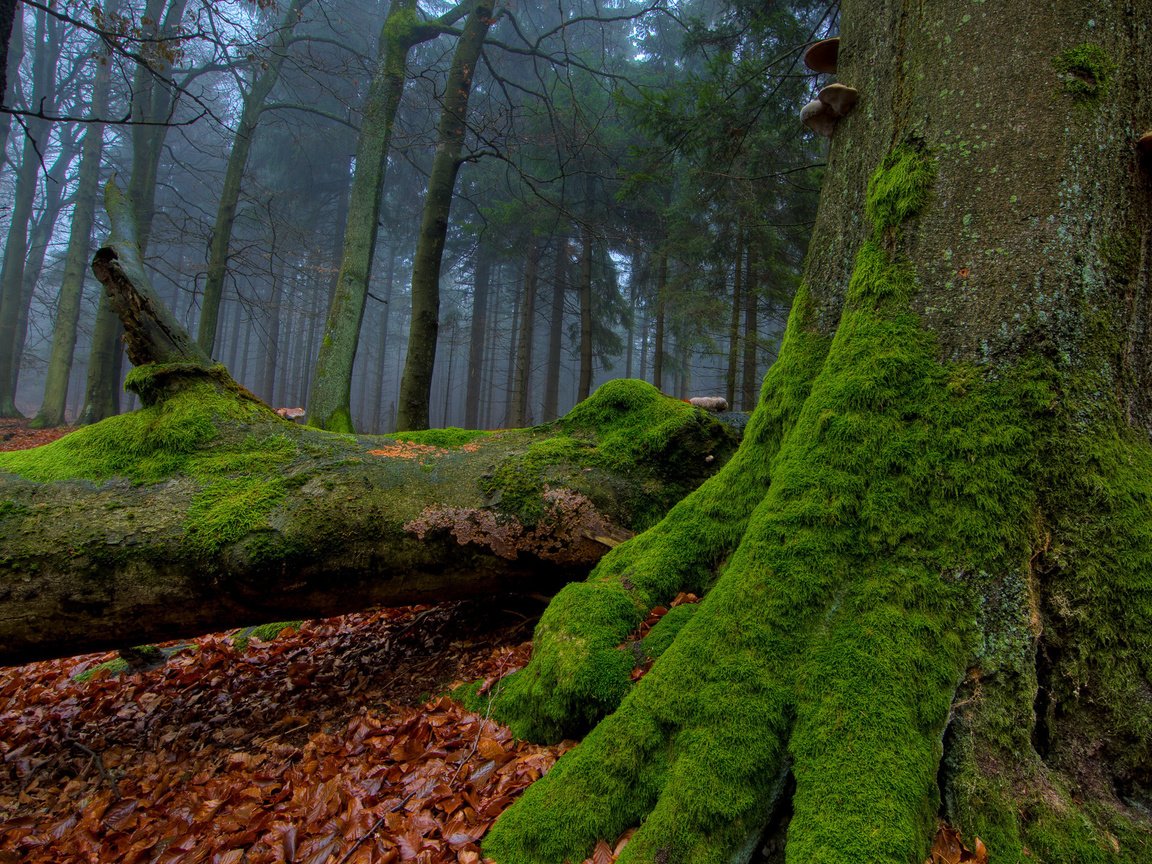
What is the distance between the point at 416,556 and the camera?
3527 millimetres

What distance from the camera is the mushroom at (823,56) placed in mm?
3371

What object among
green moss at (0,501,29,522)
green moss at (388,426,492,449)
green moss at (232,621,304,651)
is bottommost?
green moss at (232,621,304,651)

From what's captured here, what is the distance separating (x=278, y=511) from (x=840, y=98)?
12.7 feet

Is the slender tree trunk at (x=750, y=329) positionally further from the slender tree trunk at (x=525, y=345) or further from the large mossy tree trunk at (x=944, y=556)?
the large mossy tree trunk at (x=944, y=556)

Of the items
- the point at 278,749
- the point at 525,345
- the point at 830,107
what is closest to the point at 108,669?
the point at 278,749

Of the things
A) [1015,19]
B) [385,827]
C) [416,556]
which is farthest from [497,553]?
[1015,19]

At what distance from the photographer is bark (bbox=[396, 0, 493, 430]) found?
27.9ft

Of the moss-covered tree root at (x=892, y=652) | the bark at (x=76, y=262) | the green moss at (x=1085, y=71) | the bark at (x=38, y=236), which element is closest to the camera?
the moss-covered tree root at (x=892, y=652)

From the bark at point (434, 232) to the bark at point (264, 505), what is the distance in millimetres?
4299

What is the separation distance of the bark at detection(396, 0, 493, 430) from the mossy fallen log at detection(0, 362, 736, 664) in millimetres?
4327

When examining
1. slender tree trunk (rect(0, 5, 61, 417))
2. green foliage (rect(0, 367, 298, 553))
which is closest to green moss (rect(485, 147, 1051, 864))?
green foliage (rect(0, 367, 298, 553))

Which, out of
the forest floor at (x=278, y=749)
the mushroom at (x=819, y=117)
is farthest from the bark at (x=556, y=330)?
the mushroom at (x=819, y=117)

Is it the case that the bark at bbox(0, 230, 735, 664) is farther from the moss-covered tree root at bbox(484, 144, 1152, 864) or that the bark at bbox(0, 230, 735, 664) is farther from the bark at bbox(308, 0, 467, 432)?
the bark at bbox(308, 0, 467, 432)

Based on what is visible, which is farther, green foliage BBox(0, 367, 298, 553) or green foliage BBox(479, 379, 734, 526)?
green foliage BBox(479, 379, 734, 526)
